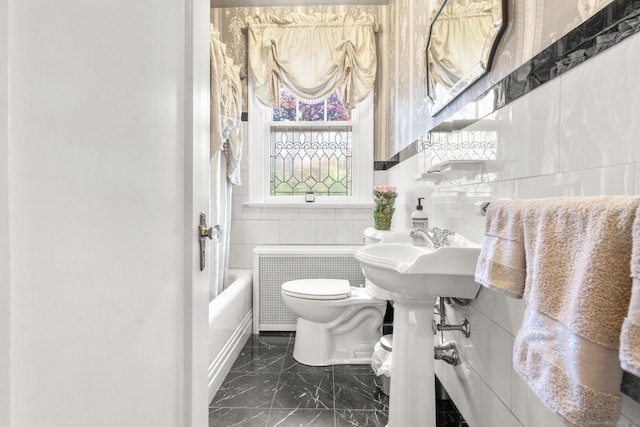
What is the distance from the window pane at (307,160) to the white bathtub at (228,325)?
34.6 inches

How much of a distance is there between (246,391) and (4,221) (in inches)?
70.1

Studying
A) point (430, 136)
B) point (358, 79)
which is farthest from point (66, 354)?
point (358, 79)

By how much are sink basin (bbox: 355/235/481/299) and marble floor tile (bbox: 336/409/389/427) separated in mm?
692

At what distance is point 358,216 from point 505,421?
2.03m

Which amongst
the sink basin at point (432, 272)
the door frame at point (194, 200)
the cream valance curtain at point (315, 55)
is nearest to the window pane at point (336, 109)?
the cream valance curtain at point (315, 55)

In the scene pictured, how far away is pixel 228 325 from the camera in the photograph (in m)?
2.15

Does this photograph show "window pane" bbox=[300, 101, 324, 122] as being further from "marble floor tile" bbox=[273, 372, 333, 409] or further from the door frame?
the door frame

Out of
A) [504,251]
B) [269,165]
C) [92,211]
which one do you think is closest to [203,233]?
[92,211]

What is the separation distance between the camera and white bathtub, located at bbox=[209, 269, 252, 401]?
187cm

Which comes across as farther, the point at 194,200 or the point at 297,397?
the point at 297,397

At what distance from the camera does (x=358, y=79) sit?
9.66 feet

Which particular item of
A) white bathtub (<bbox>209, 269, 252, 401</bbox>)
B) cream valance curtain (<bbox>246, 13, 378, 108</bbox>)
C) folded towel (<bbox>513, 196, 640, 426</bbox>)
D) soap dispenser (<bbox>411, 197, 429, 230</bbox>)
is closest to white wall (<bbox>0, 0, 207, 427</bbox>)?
folded towel (<bbox>513, 196, 640, 426</bbox>)

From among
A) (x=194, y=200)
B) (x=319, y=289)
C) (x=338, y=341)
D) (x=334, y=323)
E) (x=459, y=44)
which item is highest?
(x=459, y=44)

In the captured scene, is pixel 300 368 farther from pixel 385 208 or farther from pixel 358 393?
pixel 385 208
